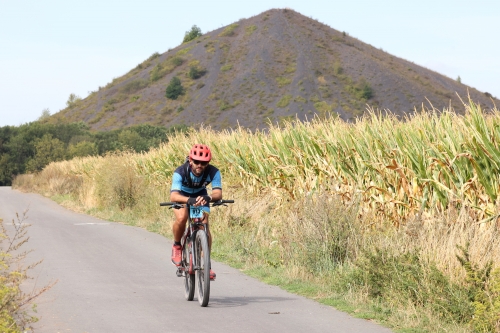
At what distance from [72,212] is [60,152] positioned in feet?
148

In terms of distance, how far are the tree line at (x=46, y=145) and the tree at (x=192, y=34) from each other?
81.1m

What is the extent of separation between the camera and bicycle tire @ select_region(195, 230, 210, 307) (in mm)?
10047

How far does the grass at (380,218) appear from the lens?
907cm

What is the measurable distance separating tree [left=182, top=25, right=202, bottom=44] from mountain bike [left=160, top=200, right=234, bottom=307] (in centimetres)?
17218

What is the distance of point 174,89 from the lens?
14675cm

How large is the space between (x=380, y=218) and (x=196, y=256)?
4978 mm

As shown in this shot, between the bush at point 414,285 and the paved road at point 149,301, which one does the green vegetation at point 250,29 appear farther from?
the bush at point 414,285

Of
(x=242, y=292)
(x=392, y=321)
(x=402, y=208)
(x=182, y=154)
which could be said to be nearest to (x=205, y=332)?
(x=392, y=321)

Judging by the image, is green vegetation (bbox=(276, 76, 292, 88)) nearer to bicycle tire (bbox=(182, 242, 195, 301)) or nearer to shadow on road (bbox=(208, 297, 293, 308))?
bicycle tire (bbox=(182, 242, 195, 301))

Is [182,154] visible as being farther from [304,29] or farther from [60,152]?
[304,29]

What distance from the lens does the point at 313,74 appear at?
146875 millimetres

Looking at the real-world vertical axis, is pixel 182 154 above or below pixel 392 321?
above

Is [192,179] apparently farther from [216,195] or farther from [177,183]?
[216,195]

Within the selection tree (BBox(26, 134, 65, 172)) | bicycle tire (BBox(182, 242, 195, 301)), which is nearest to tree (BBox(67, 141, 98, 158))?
tree (BBox(26, 134, 65, 172))
